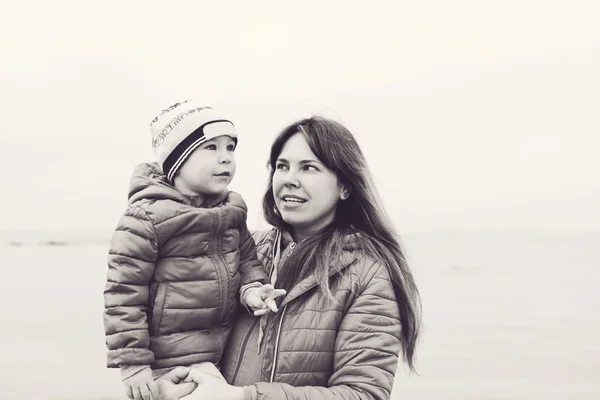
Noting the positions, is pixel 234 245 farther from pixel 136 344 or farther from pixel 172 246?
pixel 136 344

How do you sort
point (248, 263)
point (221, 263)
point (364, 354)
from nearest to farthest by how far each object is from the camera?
point (364, 354)
point (221, 263)
point (248, 263)

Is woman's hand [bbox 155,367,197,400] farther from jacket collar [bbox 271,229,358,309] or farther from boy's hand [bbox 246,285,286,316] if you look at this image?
jacket collar [bbox 271,229,358,309]

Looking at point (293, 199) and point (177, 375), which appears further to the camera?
point (293, 199)

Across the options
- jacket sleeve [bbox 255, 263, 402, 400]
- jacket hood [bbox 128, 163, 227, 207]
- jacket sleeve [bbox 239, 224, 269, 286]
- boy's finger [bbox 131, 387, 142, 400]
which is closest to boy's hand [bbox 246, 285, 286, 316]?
jacket sleeve [bbox 239, 224, 269, 286]

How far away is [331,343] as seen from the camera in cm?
248

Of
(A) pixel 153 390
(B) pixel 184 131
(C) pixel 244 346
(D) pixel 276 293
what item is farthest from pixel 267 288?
(B) pixel 184 131

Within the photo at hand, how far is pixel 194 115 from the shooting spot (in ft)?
8.25

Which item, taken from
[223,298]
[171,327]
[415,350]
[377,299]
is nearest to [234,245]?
[223,298]

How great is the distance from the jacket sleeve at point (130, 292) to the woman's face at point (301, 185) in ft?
1.96

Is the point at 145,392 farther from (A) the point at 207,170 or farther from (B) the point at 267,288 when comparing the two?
(A) the point at 207,170

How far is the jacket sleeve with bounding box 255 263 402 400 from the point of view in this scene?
7.69ft

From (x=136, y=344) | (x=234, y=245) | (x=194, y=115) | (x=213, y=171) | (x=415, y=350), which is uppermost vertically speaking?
(x=194, y=115)

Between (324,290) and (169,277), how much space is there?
0.56 m

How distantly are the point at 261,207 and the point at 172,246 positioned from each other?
71cm
